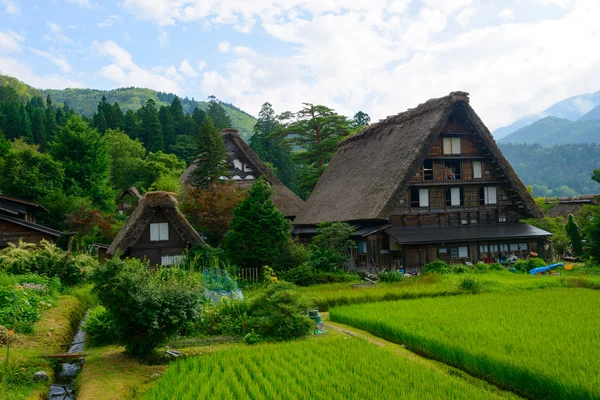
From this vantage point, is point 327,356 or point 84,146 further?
point 84,146

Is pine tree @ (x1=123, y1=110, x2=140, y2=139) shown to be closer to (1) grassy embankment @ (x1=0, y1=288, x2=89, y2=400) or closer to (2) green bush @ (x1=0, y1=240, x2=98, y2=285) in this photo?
(2) green bush @ (x1=0, y1=240, x2=98, y2=285)

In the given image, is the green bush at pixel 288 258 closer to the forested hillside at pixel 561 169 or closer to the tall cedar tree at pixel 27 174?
the tall cedar tree at pixel 27 174

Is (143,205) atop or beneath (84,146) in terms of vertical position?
beneath

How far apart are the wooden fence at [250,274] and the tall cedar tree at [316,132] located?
18.4m

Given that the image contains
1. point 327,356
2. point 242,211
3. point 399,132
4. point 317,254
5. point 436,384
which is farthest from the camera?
point 399,132

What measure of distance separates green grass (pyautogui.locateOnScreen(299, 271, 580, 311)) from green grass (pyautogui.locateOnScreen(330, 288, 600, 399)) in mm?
1257

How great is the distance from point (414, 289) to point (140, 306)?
31.9 ft

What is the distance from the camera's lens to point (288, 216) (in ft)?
106

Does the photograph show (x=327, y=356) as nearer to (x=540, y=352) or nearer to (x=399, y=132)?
(x=540, y=352)

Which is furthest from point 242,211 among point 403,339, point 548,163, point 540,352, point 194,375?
point 548,163

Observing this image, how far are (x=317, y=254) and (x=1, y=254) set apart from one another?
12.2 m

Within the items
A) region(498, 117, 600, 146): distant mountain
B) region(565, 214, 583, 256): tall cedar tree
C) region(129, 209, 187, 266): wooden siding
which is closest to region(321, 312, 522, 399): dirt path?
region(129, 209, 187, 266): wooden siding

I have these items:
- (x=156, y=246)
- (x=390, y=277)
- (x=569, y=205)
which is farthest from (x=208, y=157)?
(x=569, y=205)

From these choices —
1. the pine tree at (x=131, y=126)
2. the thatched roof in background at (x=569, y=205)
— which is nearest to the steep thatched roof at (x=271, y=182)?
the pine tree at (x=131, y=126)
